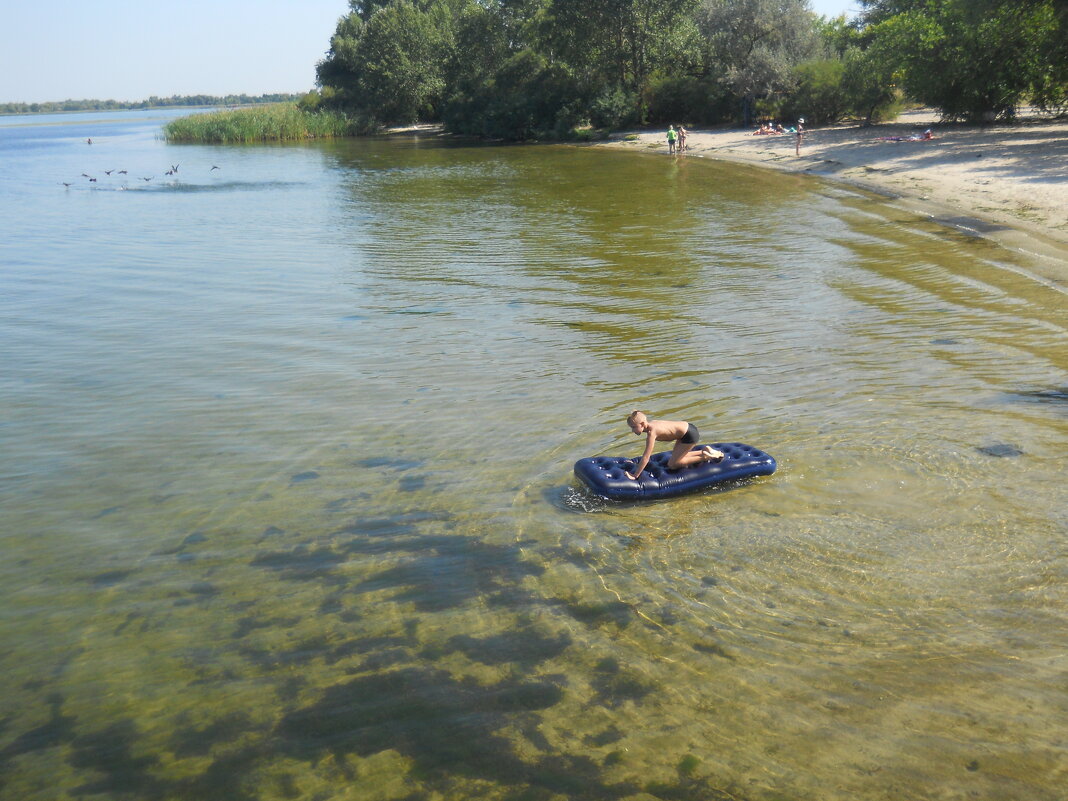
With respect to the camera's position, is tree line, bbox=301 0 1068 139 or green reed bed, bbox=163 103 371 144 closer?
tree line, bbox=301 0 1068 139

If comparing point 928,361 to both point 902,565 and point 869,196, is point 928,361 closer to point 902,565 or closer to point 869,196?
point 902,565

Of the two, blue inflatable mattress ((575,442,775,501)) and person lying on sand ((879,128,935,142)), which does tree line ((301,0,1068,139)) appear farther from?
blue inflatable mattress ((575,442,775,501))

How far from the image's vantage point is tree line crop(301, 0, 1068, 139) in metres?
33.4

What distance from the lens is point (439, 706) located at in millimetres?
5375

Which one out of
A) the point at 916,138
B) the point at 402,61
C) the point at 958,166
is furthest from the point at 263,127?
the point at 958,166

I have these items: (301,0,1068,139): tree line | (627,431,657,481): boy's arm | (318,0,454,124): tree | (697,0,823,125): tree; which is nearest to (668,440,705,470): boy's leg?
(627,431,657,481): boy's arm

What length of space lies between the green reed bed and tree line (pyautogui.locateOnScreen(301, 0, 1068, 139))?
2.64 m

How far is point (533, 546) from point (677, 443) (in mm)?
1728

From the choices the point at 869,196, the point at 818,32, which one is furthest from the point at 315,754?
the point at 818,32

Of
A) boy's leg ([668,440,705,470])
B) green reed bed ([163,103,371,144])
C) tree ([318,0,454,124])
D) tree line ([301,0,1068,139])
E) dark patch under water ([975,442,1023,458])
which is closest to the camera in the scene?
boy's leg ([668,440,705,470])

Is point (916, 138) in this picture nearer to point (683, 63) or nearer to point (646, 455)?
point (683, 63)

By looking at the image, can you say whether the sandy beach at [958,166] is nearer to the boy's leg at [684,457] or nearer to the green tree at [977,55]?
the green tree at [977,55]

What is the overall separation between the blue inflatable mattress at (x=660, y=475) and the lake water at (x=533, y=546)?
191 millimetres

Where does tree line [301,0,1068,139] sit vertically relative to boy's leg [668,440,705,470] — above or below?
above
